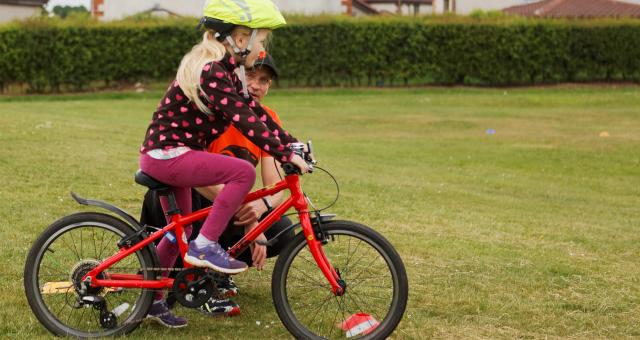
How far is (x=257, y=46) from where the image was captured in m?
4.71

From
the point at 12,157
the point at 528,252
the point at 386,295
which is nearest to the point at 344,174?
the point at 12,157

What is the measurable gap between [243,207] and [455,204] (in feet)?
20.7

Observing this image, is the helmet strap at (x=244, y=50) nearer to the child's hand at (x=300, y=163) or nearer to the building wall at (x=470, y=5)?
the child's hand at (x=300, y=163)

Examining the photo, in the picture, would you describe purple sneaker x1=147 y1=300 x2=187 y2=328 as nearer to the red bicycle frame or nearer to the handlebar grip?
the red bicycle frame

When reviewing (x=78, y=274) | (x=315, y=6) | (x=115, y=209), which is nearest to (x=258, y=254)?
(x=115, y=209)

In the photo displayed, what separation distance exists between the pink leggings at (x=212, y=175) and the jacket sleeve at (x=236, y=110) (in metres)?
0.18

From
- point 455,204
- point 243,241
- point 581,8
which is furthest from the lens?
point 581,8

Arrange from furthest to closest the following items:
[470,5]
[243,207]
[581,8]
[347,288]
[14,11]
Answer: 1. [470,5]
2. [581,8]
3. [14,11]
4. [347,288]
5. [243,207]

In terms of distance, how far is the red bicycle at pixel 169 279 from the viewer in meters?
4.85

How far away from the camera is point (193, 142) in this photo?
475 cm

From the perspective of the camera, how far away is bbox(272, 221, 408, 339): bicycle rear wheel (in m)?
4.81

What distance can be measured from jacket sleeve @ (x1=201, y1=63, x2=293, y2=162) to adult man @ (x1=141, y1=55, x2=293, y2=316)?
632 mm

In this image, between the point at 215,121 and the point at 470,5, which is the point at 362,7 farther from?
the point at 215,121

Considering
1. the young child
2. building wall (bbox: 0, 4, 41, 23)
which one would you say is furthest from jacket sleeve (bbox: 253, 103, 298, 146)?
building wall (bbox: 0, 4, 41, 23)
